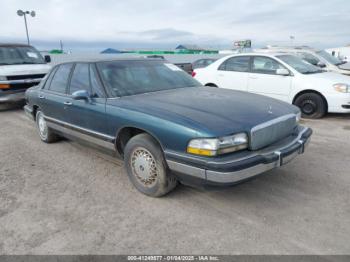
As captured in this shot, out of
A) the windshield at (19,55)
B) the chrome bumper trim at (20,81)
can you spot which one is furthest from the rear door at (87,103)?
the windshield at (19,55)

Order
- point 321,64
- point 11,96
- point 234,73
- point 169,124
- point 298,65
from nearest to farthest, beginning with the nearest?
point 169,124 → point 298,65 → point 234,73 → point 11,96 → point 321,64

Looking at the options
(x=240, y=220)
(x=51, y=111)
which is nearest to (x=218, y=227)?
(x=240, y=220)

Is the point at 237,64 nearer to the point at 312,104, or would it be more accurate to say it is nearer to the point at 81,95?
the point at 312,104

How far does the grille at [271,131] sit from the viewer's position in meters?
2.76

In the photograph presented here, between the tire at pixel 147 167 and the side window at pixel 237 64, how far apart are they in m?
5.06

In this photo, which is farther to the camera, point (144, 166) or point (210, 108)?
point (144, 166)

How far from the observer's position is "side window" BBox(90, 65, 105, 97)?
3625mm

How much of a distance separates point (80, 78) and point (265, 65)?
190 inches

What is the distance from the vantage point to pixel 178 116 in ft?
9.23

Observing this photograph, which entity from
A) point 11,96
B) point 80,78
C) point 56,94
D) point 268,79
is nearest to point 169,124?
point 80,78

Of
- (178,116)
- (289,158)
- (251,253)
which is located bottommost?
(251,253)

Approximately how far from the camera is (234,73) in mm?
7559

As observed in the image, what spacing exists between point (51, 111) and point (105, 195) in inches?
83.5

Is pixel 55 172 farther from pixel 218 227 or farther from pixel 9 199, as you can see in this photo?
pixel 218 227
